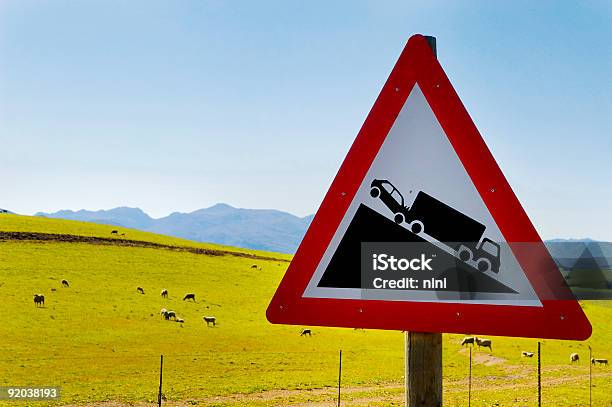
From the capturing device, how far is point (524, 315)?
1.91 metres

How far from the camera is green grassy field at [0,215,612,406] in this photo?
87.2 feet

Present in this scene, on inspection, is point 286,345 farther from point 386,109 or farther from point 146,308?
point 386,109

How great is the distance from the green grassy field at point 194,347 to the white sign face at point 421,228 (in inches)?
852

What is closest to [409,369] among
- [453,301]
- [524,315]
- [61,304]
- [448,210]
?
[453,301]

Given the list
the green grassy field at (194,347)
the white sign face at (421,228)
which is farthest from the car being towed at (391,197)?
the green grassy field at (194,347)

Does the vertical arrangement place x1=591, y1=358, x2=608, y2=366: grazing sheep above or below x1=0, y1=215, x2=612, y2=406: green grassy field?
below

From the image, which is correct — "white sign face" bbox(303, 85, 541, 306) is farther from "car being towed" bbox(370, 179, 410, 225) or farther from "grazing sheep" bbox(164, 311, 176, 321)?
"grazing sheep" bbox(164, 311, 176, 321)

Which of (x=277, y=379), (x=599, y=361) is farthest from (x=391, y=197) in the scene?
(x=599, y=361)

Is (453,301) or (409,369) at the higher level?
(453,301)

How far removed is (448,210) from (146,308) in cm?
5033

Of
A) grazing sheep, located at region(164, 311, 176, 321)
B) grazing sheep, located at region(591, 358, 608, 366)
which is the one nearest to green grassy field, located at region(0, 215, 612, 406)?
grazing sheep, located at region(164, 311, 176, 321)

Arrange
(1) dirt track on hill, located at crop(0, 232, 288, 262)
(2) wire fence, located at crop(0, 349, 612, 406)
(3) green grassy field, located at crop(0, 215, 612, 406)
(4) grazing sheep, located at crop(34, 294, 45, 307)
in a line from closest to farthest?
(2) wire fence, located at crop(0, 349, 612, 406) < (3) green grassy field, located at crop(0, 215, 612, 406) < (4) grazing sheep, located at crop(34, 294, 45, 307) < (1) dirt track on hill, located at crop(0, 232, 288, 262)

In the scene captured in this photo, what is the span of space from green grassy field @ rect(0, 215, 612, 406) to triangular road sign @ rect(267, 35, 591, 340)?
70.9 feet

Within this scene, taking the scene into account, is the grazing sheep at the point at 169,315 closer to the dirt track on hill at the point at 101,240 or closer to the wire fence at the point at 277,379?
the wire fence at the point at 277,379
